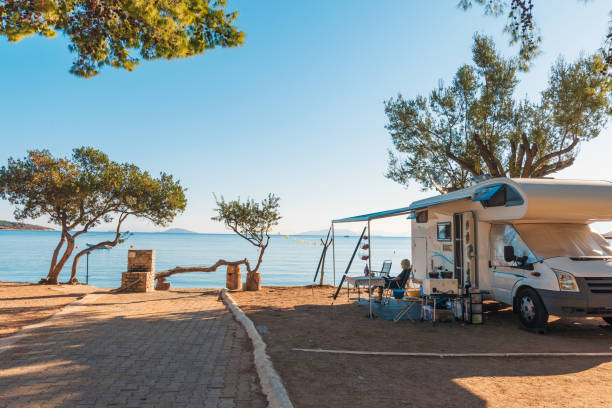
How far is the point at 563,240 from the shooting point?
7484 millimetres

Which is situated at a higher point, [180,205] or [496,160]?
[496,160]

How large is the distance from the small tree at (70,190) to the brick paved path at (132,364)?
7.63 metres

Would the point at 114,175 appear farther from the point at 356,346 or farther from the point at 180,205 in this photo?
the point at 356,346

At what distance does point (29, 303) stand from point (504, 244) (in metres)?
10.9

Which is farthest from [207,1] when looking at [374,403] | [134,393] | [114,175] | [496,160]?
[496,160]

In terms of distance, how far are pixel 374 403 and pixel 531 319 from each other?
4920 millimetres

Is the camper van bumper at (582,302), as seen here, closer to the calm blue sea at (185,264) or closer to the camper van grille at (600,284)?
the camper van grille at (600,284)

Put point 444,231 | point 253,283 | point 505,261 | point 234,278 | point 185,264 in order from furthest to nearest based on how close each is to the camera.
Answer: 1. point 185,264
2. point 234,278
3. point 253,283
4. point 444,231
5. point 505,261

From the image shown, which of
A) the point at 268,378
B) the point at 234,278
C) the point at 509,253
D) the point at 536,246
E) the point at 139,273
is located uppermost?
the point at 536,246

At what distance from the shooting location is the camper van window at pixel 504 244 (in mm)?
7414

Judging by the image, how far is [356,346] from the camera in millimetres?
5906

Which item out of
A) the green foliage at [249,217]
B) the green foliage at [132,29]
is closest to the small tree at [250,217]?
the green foliage at [249,217]

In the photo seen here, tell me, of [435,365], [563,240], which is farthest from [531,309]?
[435,365]

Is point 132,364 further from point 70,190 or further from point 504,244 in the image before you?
point 70,190
